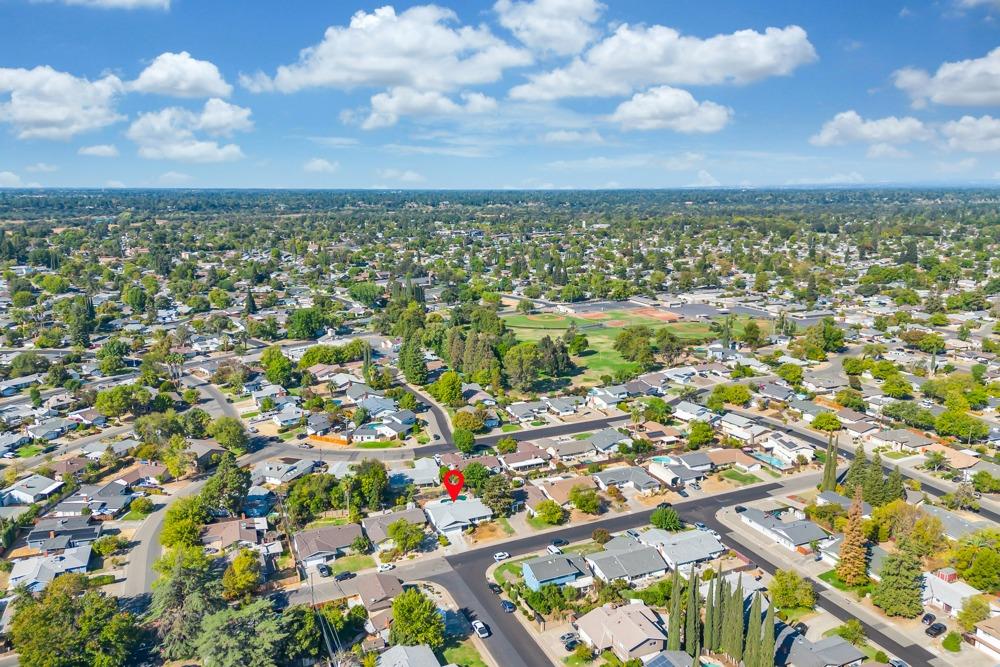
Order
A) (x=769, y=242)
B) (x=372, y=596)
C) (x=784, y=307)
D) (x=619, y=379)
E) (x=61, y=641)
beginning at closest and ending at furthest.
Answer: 1. (x=61, y=641)
2. (x=372, y=596)
3. (x=619, y=379)
4. (x=784, y=307)
5. (x=769, y=242)

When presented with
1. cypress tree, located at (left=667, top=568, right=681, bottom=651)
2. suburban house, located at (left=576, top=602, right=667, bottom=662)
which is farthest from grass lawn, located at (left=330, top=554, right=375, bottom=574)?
cypress tree, located at (left=667, top=568, right=681, bottom=651)

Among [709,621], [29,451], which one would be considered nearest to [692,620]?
[709,621]

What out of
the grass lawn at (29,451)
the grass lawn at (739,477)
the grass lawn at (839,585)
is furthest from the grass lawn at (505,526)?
the grass lawn at (29,451)

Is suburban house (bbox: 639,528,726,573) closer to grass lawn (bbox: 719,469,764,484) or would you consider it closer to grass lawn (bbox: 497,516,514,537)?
grass lawn (bbox: 497,516,514,537)

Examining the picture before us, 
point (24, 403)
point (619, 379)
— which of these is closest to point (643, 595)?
point (619, 379)

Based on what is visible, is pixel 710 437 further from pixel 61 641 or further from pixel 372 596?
pixel 61 641

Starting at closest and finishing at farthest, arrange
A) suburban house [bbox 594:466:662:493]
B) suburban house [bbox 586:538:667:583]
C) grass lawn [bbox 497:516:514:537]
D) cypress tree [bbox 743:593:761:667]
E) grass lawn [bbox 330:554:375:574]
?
cypress tree [bbox 743:593:761:667] → suburban house [bbox 586:538:667:583] → grass lawn [bbox 330:554:375:574] → grass lawn [bbox 497:516:514:537] → suburban house [bbox 594:466:662:493]
